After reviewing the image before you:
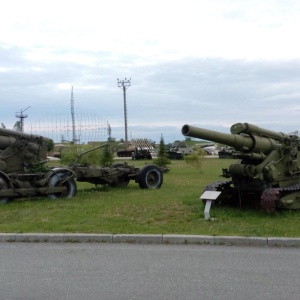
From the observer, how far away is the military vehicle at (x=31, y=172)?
40.9 ft

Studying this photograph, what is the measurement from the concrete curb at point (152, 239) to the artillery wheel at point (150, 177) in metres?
7.83

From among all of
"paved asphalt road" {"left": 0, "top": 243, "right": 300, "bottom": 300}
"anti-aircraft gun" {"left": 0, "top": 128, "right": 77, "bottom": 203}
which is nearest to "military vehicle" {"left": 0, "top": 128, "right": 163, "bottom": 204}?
"anti-aircraft gun" {"left": 0, "top": 128, "right": 77, "bottom": 203}

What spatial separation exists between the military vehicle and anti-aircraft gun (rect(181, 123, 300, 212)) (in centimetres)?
450

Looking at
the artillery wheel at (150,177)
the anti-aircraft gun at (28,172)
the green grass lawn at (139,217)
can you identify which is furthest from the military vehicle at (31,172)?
the artillery wheel at (150,177)

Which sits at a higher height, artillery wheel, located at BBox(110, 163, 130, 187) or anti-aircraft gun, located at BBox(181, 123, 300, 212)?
anti-aircraft gun, located at BBox(181, 123, 300, 212)

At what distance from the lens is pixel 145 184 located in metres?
15.7

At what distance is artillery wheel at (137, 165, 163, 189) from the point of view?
15680 mm

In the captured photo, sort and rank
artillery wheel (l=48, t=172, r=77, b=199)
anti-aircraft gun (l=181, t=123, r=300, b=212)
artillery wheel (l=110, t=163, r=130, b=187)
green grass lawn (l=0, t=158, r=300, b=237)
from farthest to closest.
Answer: artillery wheel (l=110, t=163, r=130, b=187) → artillery wheel (l=48, t=172, r=77, b=199) → anti-aircraft gun (l=181, t=123, r=300, b=212) → green grass lawn (l=0, t=158, r=300, b=237)

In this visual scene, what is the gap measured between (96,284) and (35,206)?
21.3ft

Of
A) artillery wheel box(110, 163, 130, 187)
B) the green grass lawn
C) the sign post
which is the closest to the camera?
the green grass lawn

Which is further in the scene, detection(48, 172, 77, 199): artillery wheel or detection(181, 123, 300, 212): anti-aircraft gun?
detection(48, 172, 77, 199): artillery wheel

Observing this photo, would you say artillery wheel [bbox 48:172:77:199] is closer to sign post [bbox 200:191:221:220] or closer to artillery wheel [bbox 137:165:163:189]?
artillery wheel [bbox 137:165:163:189]

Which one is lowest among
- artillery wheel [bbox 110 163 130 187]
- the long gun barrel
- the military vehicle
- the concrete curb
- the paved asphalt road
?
the paved asphalt road

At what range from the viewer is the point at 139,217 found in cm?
972
